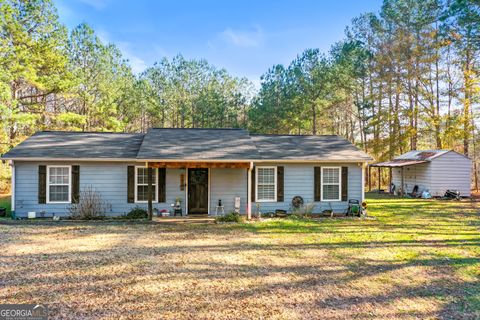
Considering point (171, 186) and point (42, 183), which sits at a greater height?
point (42, 183)

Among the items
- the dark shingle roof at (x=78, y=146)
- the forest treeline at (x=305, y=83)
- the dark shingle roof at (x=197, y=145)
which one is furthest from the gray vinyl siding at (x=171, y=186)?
the forest treeline at (x=305, y=83)

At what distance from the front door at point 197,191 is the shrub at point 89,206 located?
10.1 feet

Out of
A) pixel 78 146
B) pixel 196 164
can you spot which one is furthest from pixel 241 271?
pixel 78 146

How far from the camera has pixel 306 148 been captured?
42.4 ft

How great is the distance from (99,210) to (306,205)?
7.88 meters

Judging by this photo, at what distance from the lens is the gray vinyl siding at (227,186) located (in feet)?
38.2

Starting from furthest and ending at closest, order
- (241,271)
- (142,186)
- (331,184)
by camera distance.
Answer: (331,184) → (142,186) → (241,271)

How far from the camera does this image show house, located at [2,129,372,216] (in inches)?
418

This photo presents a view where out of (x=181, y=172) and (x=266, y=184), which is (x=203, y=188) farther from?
(x=266, y=184)

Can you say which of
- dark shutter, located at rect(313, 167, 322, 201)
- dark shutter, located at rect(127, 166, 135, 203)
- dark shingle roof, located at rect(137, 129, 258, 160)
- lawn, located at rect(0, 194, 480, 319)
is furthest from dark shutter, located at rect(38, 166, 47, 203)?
dark shutter, located at rect(313, 167, 322, 201)

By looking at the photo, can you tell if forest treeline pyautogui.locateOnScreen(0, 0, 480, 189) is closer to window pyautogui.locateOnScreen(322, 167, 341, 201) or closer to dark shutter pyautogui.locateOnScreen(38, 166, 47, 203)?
dark shutter pyautogui.locateOnScreen(38, 166, 47, 203)

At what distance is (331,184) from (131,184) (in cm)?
792

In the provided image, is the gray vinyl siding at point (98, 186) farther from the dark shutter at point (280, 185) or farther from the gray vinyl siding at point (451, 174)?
the gray vinyl siding at point (451, 174)

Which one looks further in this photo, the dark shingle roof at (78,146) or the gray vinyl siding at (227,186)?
the gray vinyl siding at (227,186)
